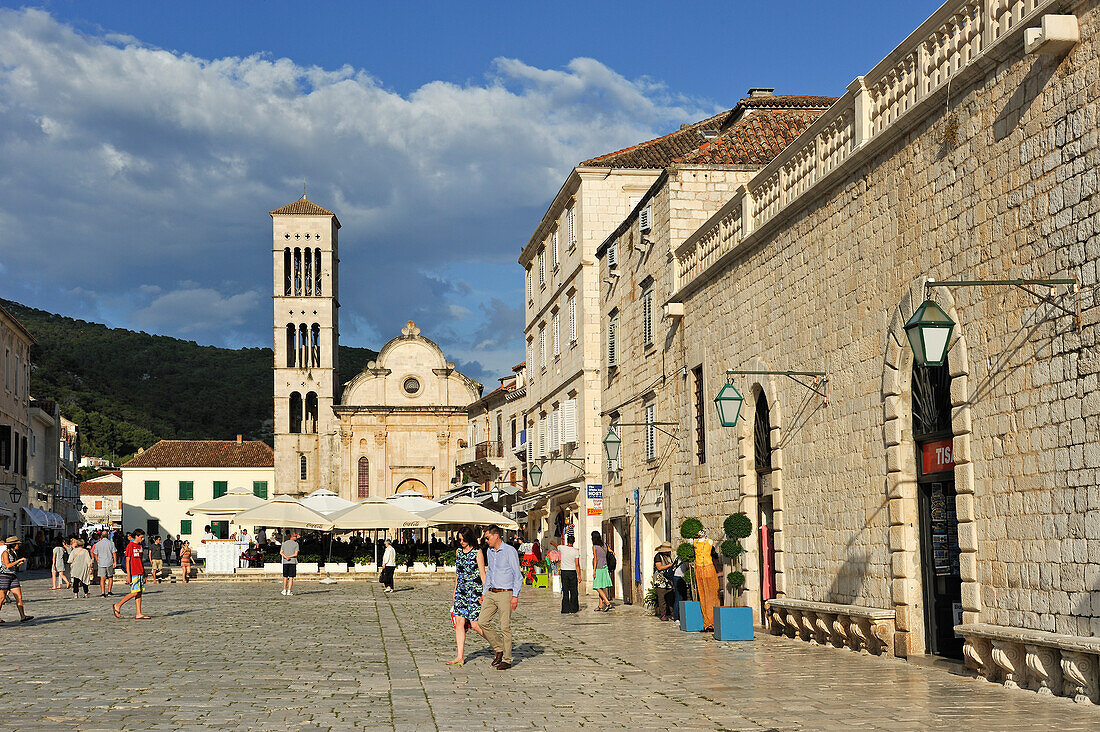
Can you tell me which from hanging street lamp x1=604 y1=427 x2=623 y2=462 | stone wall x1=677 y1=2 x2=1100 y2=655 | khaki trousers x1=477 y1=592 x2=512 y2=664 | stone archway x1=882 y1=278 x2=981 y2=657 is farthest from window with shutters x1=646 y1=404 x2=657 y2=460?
khaki trousers x1=477 y1=592 x2=512 y2=664

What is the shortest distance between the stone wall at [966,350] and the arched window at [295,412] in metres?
62.2

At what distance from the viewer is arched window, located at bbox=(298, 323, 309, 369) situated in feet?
257

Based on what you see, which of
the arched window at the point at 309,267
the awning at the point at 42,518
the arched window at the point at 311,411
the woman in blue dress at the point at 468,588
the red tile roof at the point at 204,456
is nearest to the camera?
the woman in blue dress at the point at 468,588

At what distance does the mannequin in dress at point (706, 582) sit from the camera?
1839 centimetres

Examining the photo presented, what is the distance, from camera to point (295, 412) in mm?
77312

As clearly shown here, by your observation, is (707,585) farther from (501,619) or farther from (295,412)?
(295,412)

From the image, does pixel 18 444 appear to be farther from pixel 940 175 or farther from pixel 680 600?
pixel 940 175

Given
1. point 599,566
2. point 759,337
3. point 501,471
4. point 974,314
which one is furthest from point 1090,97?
point 501,471

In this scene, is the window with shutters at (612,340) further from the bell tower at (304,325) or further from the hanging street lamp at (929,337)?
the bell tower at (304,325)

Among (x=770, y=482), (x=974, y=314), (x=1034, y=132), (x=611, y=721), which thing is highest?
(x=1034, y=132)

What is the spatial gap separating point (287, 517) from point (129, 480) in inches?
1974

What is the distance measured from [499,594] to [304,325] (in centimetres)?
6733

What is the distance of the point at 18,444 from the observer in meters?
50.8

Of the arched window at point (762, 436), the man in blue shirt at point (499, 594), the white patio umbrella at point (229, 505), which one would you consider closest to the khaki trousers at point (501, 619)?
the man in blue shirt at point (499, 594)
